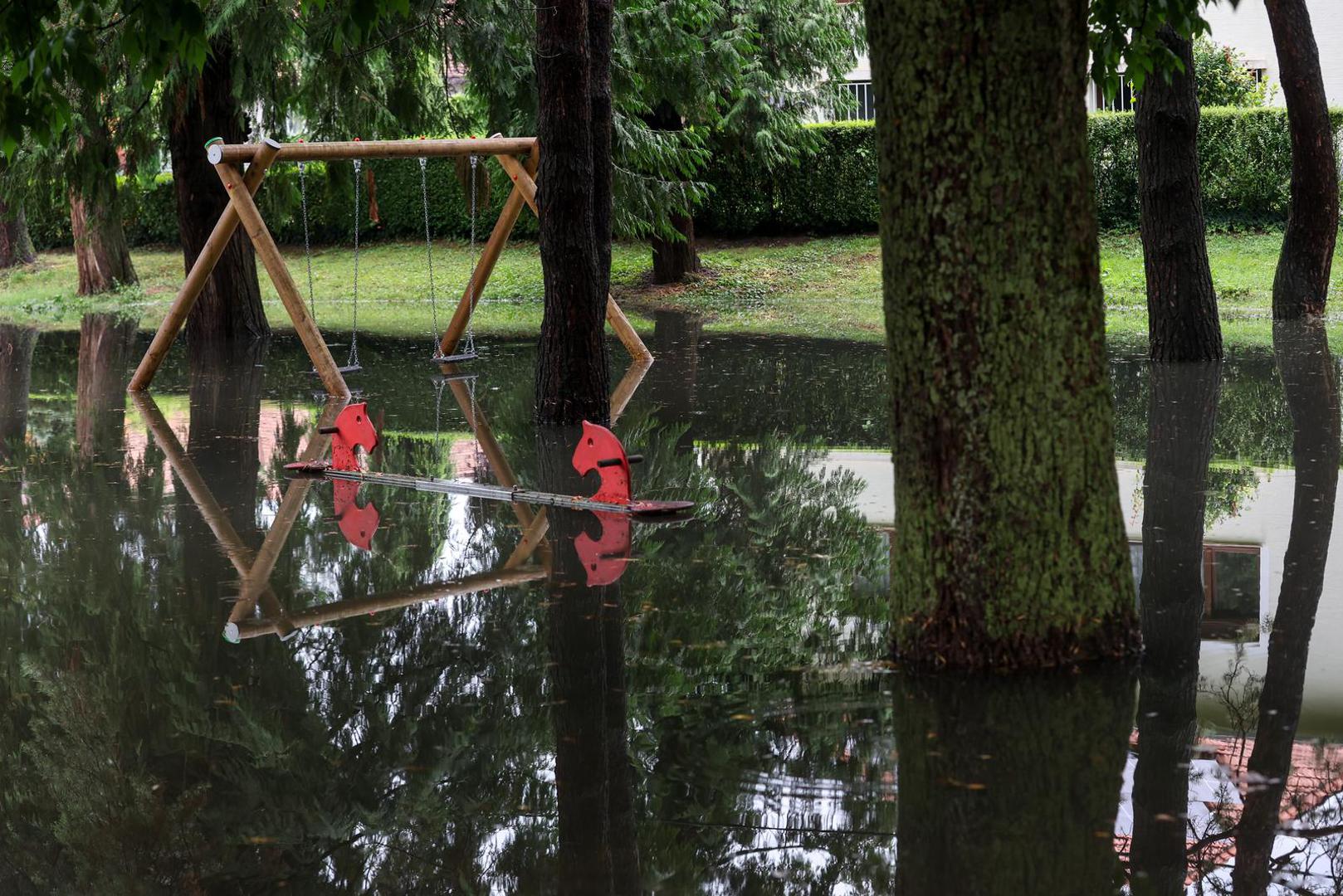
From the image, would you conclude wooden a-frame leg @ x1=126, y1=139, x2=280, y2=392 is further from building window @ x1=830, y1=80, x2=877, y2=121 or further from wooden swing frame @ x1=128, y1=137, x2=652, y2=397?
building window @ x1=830, y1=80, x2=877, y2=121

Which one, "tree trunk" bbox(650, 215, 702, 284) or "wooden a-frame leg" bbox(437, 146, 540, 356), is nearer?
"wooden a-frame leg" bbox(437, 146, 540, 356)

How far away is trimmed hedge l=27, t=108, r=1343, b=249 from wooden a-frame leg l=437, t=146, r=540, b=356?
16.1 ft

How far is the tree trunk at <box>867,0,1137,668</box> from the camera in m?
5.30

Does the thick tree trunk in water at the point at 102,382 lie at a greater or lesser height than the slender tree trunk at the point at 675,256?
lesser

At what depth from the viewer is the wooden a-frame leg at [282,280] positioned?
14.2 m

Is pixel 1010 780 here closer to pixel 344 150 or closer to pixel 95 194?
pixel 344 150

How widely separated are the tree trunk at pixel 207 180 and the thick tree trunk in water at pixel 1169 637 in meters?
13.5

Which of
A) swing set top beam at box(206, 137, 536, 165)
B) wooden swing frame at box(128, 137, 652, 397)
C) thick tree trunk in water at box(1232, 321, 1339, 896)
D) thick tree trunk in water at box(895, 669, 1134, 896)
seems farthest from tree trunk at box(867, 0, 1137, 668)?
swing set top beam at box(206, 137, 536, 165)

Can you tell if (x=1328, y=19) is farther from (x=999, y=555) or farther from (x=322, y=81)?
(x=999, y=555)

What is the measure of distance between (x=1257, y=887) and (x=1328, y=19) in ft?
105

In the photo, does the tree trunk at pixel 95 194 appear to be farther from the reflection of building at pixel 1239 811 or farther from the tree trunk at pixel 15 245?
the reflection of building at pixel 1239 811

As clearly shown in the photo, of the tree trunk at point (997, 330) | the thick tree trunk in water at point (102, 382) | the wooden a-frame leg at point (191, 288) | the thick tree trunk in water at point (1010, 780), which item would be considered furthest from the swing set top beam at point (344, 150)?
the thick tree trunk in water at point (1010, 780)

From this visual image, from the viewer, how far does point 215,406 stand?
14445mm

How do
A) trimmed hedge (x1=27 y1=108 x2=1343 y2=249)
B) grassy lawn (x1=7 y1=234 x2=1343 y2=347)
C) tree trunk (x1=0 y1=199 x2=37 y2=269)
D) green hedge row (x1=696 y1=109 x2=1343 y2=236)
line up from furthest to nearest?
tree trunk (x1=0 y1=199 x2=37 y2=269) < green hedge row (x1=696 y1=109 x2=1343 y2=236) < trimmed hedge (x1=27 y1=108 x2=1343 y2=249) < grassy lawn (x1=7 y1=234 x2=1343 y2=347)
